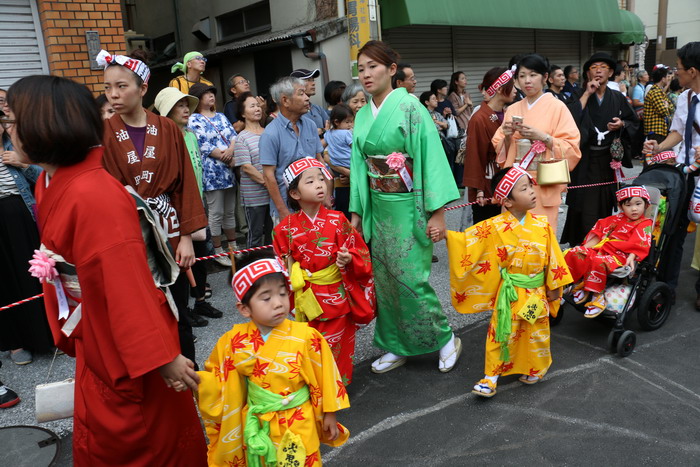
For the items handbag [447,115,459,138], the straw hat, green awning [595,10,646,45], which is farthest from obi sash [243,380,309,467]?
green awning [595,10,646,45]

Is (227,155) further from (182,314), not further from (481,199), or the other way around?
(182,314)

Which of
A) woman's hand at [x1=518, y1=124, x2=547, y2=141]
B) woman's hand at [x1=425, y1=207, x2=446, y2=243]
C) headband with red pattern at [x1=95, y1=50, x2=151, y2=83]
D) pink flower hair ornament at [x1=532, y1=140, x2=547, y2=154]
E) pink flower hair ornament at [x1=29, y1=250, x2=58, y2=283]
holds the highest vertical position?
headband with red pattern at [x1=95, y1=50, x2=151, y2=83]

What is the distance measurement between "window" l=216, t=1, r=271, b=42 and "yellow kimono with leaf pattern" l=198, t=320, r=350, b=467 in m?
10.3

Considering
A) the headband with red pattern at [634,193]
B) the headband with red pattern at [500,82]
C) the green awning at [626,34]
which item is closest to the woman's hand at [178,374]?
the headband with red pattern at [634,193]

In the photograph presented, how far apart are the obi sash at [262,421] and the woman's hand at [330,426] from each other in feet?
0.38

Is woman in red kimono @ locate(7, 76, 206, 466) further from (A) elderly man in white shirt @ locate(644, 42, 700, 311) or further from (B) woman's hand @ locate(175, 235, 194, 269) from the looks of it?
(A) elderly man in white shirt @ locate(644, 42, 700, 311)

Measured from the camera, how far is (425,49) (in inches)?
451

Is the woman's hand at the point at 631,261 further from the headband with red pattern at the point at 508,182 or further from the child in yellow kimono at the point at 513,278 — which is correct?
the headband with red pattern at the point at 508,182

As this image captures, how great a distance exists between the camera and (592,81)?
205 inches

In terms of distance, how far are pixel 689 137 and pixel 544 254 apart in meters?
2.34

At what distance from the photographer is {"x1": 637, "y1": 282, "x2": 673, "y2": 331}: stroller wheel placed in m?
4.16

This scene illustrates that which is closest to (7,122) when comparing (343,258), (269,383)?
(269,383)

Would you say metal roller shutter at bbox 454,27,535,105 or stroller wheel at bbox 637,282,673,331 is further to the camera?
metal roller shutter at bbox 454,27,535,105

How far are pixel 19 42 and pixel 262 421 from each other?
556 centimetres
